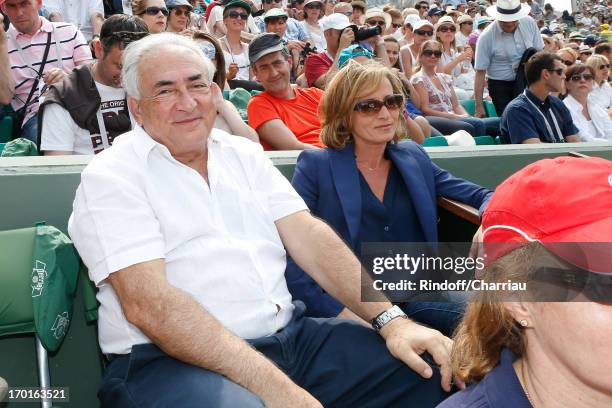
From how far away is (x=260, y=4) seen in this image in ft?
33.8

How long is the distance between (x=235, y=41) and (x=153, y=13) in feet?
5.85

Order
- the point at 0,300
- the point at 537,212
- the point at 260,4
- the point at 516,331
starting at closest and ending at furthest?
1. the point at 537,212
2. the point at 516,331
3. the point at 0,300
4. the point at 260,4

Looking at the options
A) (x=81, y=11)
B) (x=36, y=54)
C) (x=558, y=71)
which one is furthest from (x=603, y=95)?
(x=36, y=54)

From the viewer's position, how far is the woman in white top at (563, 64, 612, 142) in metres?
5.80

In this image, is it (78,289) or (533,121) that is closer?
(78,289)

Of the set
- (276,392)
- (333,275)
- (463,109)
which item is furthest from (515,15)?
(276,392)

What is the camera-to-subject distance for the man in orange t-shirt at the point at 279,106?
145 inches

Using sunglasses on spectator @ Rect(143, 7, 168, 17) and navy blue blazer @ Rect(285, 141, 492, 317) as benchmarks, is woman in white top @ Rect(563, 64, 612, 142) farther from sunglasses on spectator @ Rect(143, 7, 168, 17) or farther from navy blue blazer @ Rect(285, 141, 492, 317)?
navy blue blazer @ Rect(285, 141, 492, 317)

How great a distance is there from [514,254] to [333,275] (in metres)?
1.07

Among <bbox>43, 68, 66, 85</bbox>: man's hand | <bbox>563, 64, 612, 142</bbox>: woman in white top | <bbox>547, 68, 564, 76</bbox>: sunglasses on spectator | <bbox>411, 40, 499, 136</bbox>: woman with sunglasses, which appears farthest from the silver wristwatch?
<bbox>563, 64, 612, 142</bbox>: woman in white top

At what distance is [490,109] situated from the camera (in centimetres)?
700

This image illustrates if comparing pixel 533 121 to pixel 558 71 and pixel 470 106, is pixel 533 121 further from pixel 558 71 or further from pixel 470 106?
pixel 470 106

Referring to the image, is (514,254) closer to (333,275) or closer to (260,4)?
(333,275)

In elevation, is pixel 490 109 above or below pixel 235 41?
below
